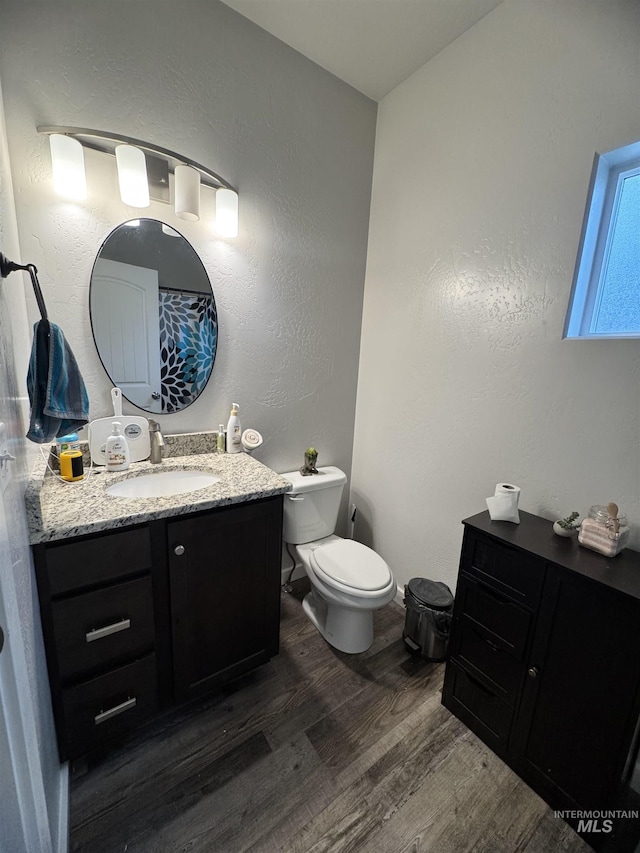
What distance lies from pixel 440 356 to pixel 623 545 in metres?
1.02

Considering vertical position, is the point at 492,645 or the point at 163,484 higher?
the point at 163,484

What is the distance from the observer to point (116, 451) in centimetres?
138

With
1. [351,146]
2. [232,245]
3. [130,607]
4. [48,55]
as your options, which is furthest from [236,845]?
[351,146]

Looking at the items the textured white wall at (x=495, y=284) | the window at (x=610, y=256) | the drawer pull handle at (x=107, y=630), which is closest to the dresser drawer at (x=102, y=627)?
the drawer pull handle at (x=107, y=630)

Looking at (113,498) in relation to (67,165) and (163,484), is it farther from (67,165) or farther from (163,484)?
(67,165)

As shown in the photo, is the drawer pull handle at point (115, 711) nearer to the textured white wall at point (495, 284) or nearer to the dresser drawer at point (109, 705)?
the dresser drawer at point (109, 705)

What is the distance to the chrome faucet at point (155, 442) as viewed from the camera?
150 centimetres

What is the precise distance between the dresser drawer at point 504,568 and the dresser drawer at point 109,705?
1.19 metres

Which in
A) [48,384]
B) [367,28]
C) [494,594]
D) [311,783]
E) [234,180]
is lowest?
[311,783]

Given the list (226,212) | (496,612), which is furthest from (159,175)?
(496,612)

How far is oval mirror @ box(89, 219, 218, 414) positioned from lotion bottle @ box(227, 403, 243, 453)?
0.19 m

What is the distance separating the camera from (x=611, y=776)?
1.01 metres

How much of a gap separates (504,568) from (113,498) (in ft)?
4.41

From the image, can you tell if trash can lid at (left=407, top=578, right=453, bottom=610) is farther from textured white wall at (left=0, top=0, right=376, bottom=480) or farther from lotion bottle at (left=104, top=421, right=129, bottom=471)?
lotion bottle at (left=104, top=421, right=129, bottom=471)
